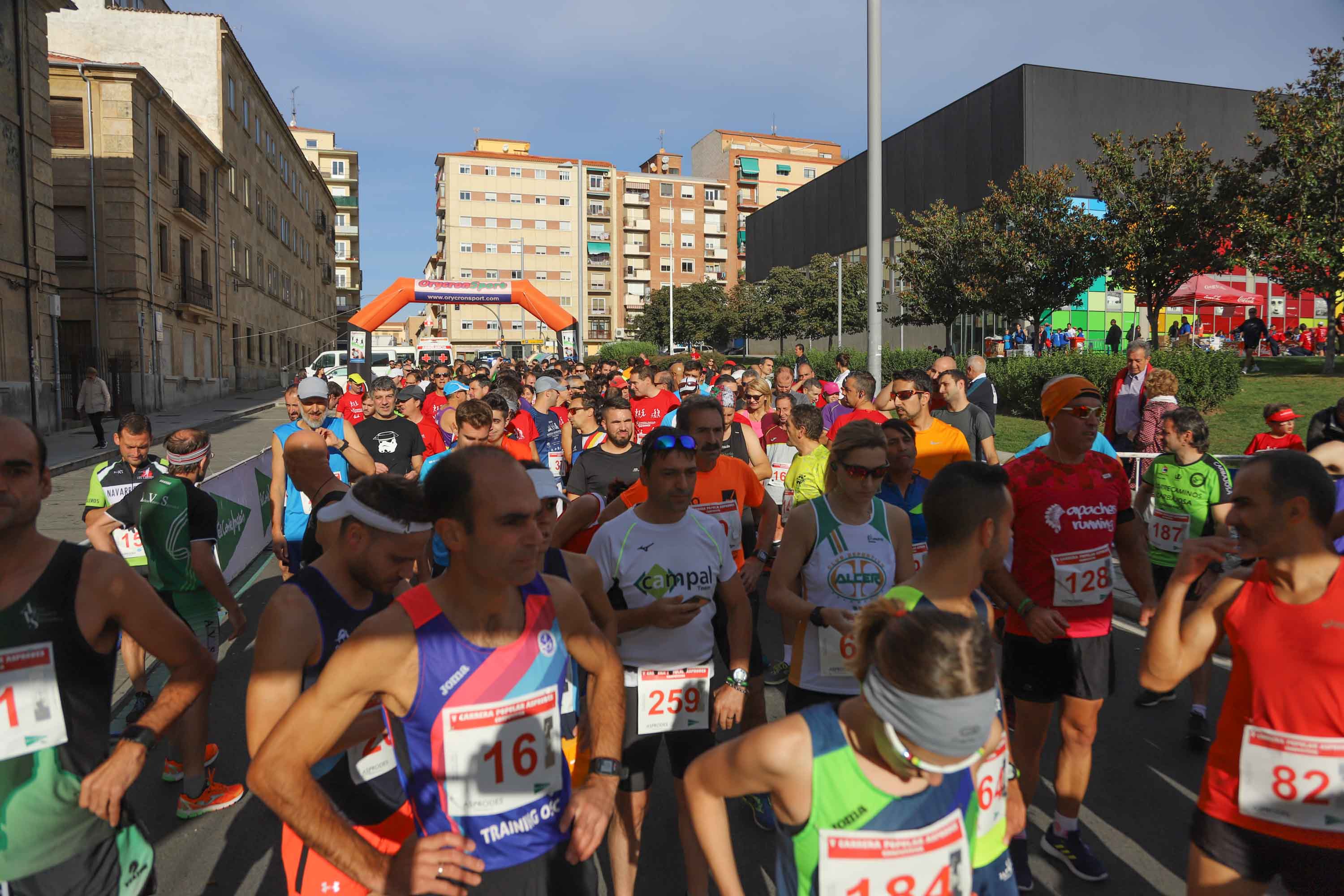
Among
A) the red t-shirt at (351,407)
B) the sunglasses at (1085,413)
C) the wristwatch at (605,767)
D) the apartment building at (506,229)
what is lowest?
the wristwatch at (605,767)

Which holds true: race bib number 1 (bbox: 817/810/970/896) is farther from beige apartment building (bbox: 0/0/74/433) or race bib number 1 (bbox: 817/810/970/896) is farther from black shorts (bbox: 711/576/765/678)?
beige apartment building (bbox: 0/0/74/433)

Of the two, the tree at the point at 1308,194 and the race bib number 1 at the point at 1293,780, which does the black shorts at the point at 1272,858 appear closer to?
the race bib number 1 at the point at 1293,780

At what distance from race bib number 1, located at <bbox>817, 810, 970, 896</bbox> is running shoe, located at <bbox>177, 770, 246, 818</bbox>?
357cm

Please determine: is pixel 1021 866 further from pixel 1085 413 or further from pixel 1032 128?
pixel 1032 128

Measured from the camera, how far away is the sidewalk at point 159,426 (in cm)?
1891

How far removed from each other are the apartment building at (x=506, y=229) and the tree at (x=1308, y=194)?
71.9 m

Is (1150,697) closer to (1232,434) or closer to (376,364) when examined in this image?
(1232,434)

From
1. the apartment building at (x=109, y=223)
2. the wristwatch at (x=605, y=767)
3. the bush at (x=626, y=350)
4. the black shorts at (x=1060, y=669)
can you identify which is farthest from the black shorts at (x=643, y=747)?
the bush at (x=626, y=350)

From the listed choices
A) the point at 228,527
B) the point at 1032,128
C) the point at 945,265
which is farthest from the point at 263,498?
the point at 1032,128

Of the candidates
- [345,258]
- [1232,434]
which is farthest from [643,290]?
[1232,434]

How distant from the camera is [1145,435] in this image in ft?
31.9

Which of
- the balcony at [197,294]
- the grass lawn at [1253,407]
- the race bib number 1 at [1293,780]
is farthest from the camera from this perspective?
the balcony at [197,294]

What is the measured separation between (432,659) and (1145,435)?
9487 millimetres

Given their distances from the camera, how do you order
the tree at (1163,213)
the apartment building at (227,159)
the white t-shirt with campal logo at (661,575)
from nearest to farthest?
the white t-shirt with campal logo at (661,575) < the tree at (1163,213) < the apartment building at (227,159)
